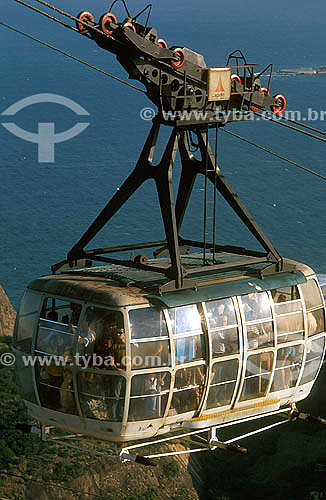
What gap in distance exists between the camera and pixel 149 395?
2131cm

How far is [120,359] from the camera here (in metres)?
20.7

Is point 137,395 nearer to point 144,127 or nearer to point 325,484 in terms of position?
point 325,484

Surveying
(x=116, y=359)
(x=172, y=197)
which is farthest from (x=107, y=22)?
(x=116, y=359)

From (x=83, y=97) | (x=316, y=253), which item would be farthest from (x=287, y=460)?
(x=83, y=97)

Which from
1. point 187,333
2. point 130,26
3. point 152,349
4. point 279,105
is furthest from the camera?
point 279,105

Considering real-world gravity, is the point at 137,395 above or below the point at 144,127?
below

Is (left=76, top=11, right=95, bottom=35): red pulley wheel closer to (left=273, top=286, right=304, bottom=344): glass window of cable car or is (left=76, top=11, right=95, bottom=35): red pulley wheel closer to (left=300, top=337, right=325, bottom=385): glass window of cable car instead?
(left=273, top=286, right=304, bottom=344): glass window of cable car

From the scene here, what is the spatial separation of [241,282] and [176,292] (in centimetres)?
201

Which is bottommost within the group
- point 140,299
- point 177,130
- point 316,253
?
point 316,253

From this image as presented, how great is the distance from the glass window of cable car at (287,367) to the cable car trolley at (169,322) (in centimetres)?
4

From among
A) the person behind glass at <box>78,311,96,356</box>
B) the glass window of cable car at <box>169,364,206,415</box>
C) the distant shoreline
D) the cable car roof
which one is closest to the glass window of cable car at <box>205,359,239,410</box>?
the glass window of cable car at <box>169,364,206,415</box>

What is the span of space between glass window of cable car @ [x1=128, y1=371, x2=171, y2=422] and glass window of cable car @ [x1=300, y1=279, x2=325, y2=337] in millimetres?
4965

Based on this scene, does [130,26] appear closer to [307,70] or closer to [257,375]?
[257,375]

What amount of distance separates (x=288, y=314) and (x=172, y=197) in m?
4.43
